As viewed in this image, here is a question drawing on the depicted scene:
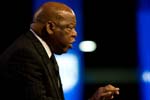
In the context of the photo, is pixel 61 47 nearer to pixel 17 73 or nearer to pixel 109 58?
pixel 17 73

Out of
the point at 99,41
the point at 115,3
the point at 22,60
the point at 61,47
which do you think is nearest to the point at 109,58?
the point at 99,41

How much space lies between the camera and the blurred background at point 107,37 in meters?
2.87

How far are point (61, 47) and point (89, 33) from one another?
4.66 feet

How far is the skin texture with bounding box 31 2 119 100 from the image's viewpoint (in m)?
1.44

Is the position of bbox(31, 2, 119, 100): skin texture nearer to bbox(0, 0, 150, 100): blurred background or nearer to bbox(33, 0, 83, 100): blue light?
bbox(33, 0, 83, 100): blue light

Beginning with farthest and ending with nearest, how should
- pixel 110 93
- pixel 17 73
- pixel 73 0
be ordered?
pixel 73 0
pixel 110 93
pixel 17 73

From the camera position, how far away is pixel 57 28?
146 centimetres

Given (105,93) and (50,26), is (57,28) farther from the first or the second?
(105,93)

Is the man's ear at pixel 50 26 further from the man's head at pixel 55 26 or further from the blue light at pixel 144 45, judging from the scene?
the blue light at pixel 144 45

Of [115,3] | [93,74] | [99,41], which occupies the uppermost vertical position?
[115,3]

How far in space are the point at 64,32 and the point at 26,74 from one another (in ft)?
0.83

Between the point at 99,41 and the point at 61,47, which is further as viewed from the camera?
the point at 99,41

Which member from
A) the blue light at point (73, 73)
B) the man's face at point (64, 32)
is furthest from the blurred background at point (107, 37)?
the man's face at point (64, 32)

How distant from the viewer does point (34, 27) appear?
4.81ft
